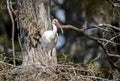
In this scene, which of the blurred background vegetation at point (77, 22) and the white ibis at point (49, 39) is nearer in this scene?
the white ibis at point (49, 39)

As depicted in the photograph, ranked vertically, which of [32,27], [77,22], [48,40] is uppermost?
[32,27]

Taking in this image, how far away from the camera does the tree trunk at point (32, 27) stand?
979cm

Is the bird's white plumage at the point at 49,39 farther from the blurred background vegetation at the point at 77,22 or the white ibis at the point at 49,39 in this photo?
the blurred background vegetation at the point at 77,22

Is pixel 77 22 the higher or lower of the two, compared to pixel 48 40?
lower

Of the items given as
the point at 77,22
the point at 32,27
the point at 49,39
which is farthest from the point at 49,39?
the point at 77,22

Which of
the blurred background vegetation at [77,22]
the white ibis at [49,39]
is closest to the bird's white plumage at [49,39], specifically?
the white ibis at [49,39]

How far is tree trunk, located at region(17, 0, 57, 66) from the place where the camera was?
9.79 metres

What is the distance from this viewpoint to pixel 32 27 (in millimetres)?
9789

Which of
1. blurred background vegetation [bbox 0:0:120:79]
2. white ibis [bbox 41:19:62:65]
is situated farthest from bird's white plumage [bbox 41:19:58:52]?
blurred background vegetation [bbox 0:0:120:79]

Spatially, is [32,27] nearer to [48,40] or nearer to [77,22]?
[48,40]

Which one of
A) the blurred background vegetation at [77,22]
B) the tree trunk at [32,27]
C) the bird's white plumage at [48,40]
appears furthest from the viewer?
the blurred background vegetation at [77,22]

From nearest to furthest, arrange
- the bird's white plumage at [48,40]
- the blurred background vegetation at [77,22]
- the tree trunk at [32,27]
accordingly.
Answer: the tree trunk at [32,27]
the bird's white plumage at [48,40]
the blurred background vegetation at [77,22]

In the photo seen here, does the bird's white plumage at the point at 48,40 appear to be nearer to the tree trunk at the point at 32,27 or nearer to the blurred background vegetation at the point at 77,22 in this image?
the tree trunk at the point at 32,27

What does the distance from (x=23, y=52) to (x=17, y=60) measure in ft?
1.85
